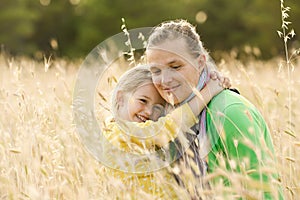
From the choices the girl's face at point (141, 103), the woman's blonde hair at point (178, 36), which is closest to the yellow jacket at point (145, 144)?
the girl's face at point (141, 103)

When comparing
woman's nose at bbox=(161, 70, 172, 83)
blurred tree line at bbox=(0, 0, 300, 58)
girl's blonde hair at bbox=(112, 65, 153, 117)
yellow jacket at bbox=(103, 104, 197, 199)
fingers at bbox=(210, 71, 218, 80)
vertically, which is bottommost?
yellow jacket at bbox=(103, 104, 197, 199)

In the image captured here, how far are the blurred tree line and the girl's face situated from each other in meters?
23.1

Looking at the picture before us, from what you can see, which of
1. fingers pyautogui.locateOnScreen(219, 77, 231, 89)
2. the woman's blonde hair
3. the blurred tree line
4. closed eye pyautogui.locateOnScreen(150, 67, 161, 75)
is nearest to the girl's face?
closed eye pyautogui.locateOnScreen(150, 67, 161, 75)

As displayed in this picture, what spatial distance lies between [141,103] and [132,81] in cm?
14

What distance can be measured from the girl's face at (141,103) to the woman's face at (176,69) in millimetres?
125

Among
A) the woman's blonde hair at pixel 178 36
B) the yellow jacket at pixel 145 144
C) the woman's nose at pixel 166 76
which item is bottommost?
the yellow jacket at pixel 145 144

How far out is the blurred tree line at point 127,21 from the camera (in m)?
27.5

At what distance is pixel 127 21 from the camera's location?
1099 inches

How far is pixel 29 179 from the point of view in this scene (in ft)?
9.96

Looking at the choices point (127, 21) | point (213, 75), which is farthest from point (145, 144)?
point (127, 21)

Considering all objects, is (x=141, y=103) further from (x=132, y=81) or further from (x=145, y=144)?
(x=145, y=144)

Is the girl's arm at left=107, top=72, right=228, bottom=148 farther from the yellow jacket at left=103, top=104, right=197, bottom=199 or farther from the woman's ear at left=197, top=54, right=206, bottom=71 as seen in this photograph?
the woman's ear at left=197, top=54, right=206, bottom=71

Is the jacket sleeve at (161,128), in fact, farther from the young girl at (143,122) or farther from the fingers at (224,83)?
the fingers at (224,83)

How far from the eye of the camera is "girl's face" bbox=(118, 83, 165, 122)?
3.24m
